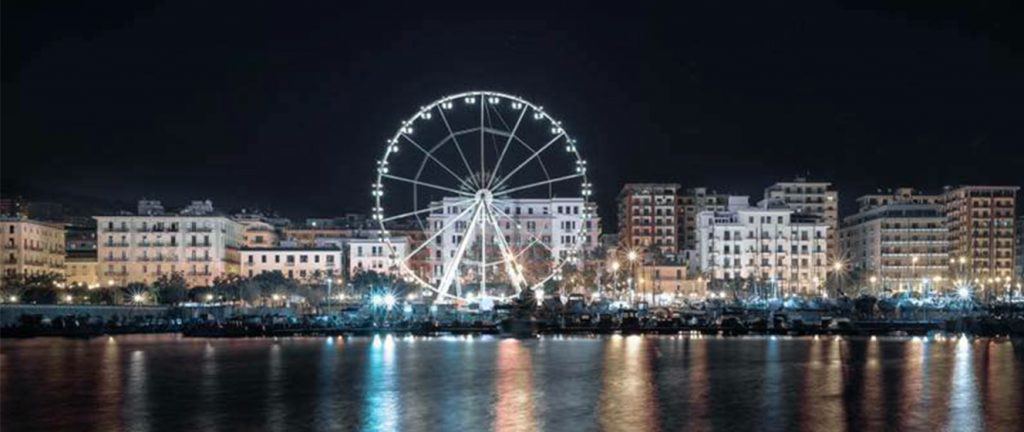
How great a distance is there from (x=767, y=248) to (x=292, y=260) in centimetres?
6149

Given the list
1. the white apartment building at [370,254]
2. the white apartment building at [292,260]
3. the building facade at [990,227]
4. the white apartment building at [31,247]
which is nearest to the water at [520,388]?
the white apartment building at [31,247]

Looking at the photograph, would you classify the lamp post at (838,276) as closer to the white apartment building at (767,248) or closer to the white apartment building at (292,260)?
the white apartment building at (767,248)

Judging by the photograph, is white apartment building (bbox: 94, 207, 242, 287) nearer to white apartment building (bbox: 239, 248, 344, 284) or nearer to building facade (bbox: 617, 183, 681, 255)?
white apartment building (bbox: 239, 248, 344, 284)

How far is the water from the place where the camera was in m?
34.9

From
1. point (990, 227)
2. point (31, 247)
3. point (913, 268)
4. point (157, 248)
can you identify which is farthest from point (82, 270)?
point (990, 227)

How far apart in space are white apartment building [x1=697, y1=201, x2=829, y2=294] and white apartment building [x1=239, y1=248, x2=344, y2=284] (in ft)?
159

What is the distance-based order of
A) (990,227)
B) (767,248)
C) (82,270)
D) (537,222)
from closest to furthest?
(82,270) < (767,248) < (537,222) < (990,227)

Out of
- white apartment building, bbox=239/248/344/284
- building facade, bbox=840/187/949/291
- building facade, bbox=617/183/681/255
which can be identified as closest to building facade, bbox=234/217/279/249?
white apartment building, bbox=239/248/344/284

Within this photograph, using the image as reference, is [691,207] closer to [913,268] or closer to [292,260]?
[913,268]

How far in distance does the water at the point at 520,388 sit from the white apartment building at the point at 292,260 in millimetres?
81004

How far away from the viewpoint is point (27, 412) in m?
37.7

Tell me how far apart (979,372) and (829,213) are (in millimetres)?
136495

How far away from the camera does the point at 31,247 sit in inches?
5517

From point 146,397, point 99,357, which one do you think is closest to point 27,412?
point 146,397
